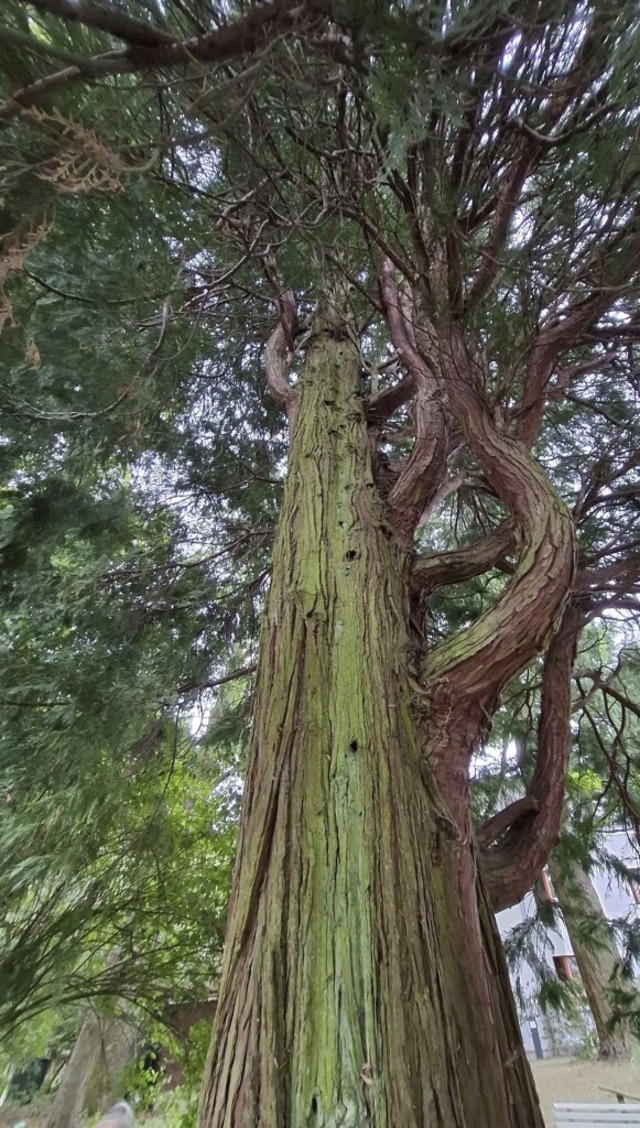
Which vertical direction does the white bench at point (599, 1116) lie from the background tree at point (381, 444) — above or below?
below

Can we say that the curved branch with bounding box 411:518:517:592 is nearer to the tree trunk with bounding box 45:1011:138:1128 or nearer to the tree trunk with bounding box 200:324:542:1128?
the tree trunk with bounding box 200:324:542:1128

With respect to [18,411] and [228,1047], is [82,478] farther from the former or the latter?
[228,1047]

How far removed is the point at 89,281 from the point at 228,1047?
318 cm

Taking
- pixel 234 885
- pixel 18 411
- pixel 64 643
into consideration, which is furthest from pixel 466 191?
Answer: pixel 64 643

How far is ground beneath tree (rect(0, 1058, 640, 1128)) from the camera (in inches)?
280

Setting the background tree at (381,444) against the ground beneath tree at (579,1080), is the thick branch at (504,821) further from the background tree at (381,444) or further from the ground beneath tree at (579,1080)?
the ground beneath tree at (579,1080)

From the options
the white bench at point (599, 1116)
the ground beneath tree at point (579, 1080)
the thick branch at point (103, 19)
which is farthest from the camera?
the ground beneath tree at point (579, 1080)

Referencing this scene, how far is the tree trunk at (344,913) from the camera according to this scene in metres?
0.98

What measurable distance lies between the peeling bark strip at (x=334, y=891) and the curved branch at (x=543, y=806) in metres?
0.60

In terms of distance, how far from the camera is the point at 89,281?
9.95 ft

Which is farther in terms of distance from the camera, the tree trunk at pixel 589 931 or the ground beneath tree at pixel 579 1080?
the ground beneath tree at pixel 579 1080

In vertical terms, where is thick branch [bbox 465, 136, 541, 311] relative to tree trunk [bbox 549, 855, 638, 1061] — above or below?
above

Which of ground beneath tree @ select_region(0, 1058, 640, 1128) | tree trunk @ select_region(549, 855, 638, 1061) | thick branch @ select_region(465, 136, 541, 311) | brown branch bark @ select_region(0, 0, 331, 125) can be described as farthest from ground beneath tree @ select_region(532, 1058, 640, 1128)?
brown branch bark @ select_region(0, 0, 331, 125)

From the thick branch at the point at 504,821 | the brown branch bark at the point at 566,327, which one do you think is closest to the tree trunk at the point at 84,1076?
the thick branch at the point at 504,821
